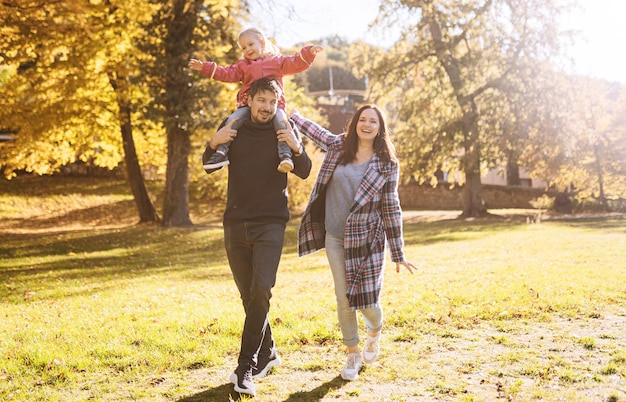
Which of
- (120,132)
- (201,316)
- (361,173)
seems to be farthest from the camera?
(120,132)

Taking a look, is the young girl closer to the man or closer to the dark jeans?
the man

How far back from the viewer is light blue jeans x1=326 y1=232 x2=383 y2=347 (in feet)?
16.6

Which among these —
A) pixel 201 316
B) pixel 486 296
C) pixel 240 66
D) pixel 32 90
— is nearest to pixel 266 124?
pixel 240 66

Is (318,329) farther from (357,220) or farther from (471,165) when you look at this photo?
(471,165)

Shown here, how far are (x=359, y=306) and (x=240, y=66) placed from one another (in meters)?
2.26

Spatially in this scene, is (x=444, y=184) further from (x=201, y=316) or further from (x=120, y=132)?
(x=201, y=316)

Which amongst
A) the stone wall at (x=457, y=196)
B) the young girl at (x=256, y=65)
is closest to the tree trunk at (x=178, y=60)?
the young girl at (x=256, y=65)

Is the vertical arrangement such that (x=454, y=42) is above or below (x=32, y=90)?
above

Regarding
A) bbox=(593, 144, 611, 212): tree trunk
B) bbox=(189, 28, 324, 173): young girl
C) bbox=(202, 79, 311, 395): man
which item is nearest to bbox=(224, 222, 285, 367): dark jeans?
bbox=(202, 79, 311, 395): man

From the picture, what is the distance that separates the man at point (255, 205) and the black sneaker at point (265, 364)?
178mm

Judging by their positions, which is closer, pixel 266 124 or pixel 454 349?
pixel 266 124

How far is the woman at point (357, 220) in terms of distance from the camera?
4973 mm

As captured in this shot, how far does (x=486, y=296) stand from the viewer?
27.4 ft

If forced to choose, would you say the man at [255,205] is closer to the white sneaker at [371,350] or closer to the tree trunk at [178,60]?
the white sneaker at [371,350]
